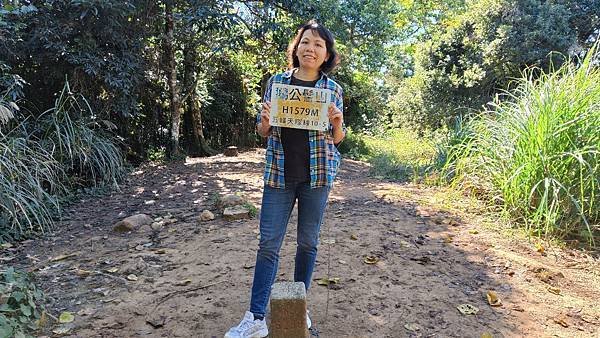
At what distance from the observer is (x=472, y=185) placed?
4176 mm

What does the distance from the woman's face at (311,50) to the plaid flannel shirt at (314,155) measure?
77 mm

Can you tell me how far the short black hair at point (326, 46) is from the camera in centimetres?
187

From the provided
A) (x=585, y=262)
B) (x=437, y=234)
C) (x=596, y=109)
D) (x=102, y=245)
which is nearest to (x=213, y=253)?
(x=102, y=245)

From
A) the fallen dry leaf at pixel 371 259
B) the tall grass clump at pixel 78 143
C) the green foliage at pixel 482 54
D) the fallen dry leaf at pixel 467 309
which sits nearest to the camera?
the fallen dry leaf at pixel 467 309

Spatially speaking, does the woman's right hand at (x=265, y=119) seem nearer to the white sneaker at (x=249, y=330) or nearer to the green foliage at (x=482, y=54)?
the white sneaker at (x=249, y=330)

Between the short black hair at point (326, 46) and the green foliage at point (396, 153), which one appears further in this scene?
the green foliage at point (396, 153)

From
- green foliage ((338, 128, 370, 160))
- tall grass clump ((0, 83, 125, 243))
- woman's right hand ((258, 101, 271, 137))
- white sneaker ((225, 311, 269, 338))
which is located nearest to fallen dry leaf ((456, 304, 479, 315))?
white sneaker ((225, 311, 269, 338))

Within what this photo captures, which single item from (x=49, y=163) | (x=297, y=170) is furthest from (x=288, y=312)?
(x=49, y=163)

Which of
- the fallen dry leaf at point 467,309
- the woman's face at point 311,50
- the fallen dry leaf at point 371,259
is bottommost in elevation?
the fallen dry leaf at point 467,309

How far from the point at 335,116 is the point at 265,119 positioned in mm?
298

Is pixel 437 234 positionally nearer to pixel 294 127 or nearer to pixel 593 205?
pixel 593 205

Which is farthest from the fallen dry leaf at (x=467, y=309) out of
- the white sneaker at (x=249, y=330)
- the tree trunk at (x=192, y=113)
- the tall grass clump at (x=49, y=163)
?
the tree trunk at (x=192, y=113)

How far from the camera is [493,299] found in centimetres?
233

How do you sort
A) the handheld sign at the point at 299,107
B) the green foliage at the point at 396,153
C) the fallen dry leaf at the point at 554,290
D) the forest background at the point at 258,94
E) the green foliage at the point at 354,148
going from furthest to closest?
the green foliage at the point at 354,148 < the green foliage at the point at 396,153 < the forest background at the point at 258,94 < the fallen dry leaf at the point at 554,290 < the handheld sign at the point at 299,107
